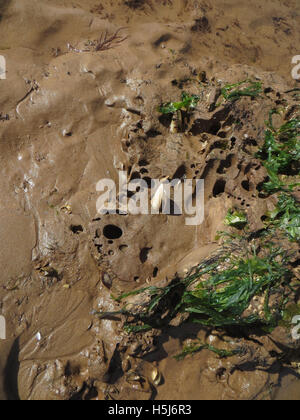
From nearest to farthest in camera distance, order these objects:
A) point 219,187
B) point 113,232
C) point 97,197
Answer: point 113,232 → point 219,187 → point 97,197

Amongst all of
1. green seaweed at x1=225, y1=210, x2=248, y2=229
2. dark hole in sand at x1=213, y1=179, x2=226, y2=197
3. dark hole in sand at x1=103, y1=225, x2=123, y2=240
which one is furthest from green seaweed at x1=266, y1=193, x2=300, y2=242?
dark hole in sand at x1=103, y1=225, x2=123, y2=240

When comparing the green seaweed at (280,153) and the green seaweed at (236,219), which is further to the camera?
the green seaweed at (280,153)

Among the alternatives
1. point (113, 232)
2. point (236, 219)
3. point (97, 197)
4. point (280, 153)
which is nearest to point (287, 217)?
point (236, 219)

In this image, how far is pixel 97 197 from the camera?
3.92 meters

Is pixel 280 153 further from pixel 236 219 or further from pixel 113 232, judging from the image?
pixel 113 232

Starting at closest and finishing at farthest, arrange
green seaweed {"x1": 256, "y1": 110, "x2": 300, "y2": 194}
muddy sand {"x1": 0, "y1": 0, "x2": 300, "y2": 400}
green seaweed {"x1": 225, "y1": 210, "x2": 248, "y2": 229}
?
muddy sand {"x1": 0, "y1": 0, "x2": 300, "y2": 400} → green seaweed {"x1": 225, "y1": 210, "x2": 248, "y2": 229} → green seaweed {"x1": 256, "y1": 110, "x2": 300, "y2": 194}

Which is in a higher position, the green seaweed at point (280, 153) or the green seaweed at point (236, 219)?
the green seaweed at point (280, 153)

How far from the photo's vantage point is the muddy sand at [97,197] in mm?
3404

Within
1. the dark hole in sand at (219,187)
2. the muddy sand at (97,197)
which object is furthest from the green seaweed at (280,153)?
the dark hole in sand at (219,187)

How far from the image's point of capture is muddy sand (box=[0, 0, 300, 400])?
3.40 meters

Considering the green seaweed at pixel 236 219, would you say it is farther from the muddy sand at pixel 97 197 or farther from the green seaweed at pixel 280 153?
the green seaweed at pixel 280 153

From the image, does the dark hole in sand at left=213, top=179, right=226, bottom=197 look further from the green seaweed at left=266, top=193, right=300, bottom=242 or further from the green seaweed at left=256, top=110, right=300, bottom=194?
the green seaweed at left=266, top=193, right=300, bottom=242

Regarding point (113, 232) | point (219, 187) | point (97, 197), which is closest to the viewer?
point (113, 232)

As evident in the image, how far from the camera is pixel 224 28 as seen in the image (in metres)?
5.82
